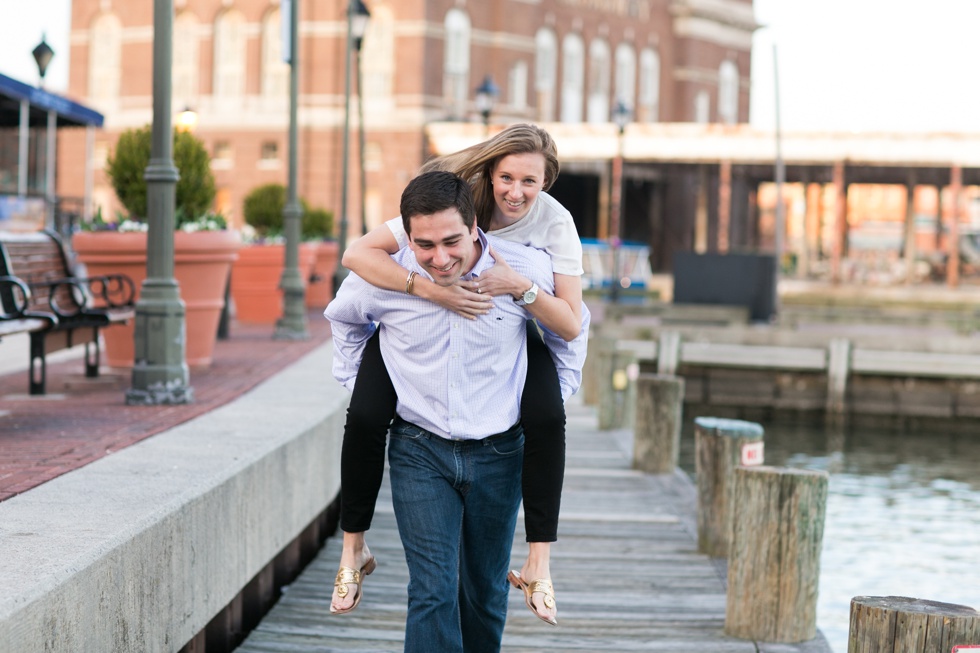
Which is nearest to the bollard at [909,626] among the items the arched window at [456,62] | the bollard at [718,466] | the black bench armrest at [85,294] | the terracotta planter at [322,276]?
the bollard at [718,466]

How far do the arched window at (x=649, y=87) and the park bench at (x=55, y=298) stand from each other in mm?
57945

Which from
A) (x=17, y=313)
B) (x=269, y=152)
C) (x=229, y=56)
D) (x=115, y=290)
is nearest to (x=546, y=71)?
(x=269, y=152)

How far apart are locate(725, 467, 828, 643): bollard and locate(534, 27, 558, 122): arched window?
55786 millimetres

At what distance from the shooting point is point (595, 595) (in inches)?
288

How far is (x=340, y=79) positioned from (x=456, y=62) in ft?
15.8

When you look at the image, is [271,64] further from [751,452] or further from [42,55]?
[751,452]

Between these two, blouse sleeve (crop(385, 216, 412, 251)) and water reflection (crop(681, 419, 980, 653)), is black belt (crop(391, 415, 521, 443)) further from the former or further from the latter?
water reflection (crop(681, 419, 980, 653))

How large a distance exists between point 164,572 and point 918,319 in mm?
30077

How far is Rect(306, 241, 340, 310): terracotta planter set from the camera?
24000mm

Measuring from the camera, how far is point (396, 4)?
56.4 metres

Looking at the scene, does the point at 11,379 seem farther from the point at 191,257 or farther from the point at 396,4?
the point at 396,4

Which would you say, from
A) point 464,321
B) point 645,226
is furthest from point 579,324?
point 645,226

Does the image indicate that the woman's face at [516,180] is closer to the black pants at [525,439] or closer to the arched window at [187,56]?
the black pants at [525,439]

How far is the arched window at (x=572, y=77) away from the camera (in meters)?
62.6
